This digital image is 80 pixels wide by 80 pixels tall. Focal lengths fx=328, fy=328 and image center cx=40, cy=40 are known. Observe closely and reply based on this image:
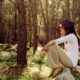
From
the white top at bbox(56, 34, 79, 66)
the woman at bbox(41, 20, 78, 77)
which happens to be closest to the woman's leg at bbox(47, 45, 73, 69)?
the woman at bbox(41, 20, 78, 77)

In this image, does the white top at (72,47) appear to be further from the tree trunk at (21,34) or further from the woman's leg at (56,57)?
the tree trunk at (21,34)

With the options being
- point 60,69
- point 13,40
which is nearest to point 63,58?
point 60,69

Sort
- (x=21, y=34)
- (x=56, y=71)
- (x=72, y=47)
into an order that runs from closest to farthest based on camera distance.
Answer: (x=72, y=47)
(x=56, y=71)
(x=21, y=34)

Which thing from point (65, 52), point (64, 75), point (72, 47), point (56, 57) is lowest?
point (64, 75)

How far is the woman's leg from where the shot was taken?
289 inches

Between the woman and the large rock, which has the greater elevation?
the woman

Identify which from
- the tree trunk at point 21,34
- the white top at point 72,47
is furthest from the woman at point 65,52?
the tree trunk at point 21,34

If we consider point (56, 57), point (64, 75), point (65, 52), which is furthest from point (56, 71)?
point (65, 52)

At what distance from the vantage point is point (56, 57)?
291 inches

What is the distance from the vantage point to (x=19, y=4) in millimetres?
12555

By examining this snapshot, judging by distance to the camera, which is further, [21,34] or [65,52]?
[21,34]

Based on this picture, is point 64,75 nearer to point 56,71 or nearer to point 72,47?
point 56,71

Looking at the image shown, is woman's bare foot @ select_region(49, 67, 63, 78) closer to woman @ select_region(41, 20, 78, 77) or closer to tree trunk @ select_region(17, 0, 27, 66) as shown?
woman @ select_region(41, 20, 78, 77)

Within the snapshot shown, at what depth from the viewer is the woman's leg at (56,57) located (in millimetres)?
7340
